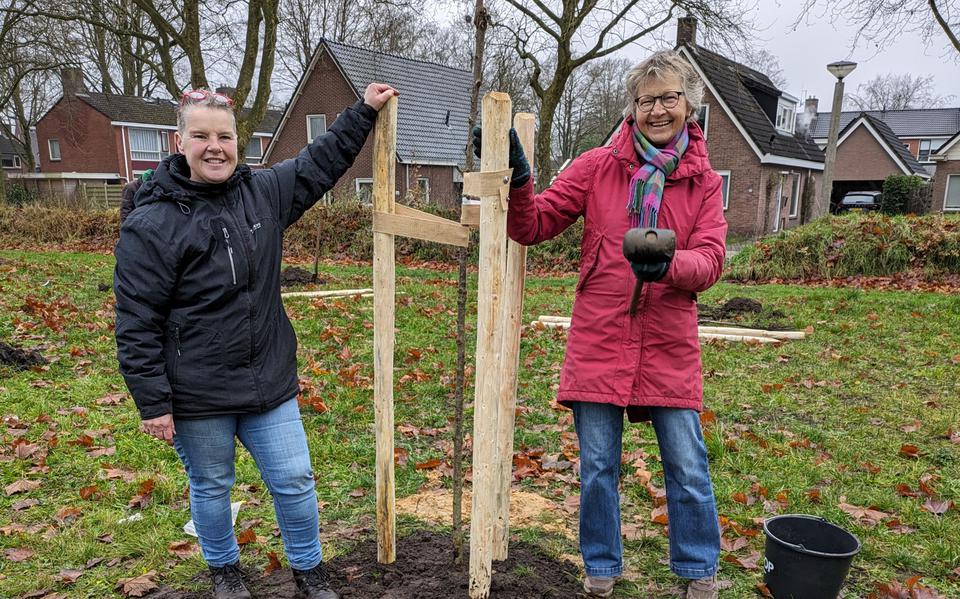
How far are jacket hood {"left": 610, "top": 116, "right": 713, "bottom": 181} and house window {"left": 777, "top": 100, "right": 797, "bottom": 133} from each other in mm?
28303

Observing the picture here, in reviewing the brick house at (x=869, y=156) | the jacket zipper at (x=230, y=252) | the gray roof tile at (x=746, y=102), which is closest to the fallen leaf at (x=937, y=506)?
the jacket zipper at (x=230, y=252)

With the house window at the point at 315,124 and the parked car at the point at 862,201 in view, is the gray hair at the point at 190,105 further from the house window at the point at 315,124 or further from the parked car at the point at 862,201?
the parked car at the point at 862,201

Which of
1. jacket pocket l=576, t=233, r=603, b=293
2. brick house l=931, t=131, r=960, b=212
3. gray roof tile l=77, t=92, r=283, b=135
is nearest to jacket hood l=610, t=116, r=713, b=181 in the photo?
jacket pocket l=576, t=233, r=603, b=293

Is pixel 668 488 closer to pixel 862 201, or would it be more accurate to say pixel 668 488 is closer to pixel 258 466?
pixel 258 466

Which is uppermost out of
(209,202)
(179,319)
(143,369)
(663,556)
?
(209,202)

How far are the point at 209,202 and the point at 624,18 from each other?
59.6 feet

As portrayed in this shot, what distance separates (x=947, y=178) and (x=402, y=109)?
1063 inches

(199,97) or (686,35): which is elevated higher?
(686,35)

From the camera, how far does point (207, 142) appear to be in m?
2.38

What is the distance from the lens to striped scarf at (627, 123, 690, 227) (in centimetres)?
247

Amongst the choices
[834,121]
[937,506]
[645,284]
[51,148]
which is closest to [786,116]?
[834,121]

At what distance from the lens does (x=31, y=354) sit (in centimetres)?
620

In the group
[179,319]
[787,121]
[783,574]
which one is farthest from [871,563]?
[787,121]

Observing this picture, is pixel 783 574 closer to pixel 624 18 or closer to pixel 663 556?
pixel 663 556
